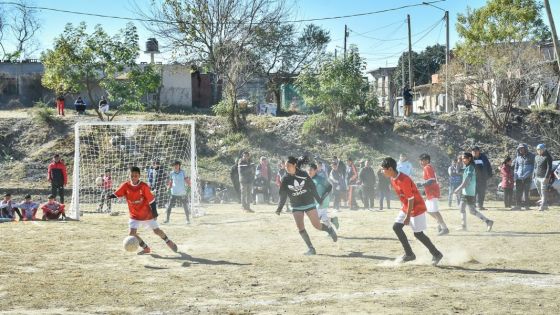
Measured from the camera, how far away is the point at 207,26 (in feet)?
115

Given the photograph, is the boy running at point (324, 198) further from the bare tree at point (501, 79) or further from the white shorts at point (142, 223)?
the bare tree at point (501, 79)

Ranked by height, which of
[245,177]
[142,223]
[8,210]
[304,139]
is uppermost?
[304,139]

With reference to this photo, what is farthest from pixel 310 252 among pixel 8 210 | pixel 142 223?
pixel 8 210

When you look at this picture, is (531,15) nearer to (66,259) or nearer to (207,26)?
(207,26)

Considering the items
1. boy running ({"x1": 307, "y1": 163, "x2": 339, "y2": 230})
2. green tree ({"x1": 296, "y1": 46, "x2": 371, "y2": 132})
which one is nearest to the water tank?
green tree ({"x1": 296, "y1": 46, "x2": 371, "y2": 132})

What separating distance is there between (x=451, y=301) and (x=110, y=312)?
150 inches

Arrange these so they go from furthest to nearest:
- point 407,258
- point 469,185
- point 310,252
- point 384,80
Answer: point 384,80
point 469,185
point 310,252
point 407,258

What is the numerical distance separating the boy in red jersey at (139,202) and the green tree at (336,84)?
2048 centimetres

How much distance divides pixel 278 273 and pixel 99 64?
24.0 m

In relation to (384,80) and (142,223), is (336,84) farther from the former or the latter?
(384,80)

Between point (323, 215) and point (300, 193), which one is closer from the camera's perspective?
point (300, 193)

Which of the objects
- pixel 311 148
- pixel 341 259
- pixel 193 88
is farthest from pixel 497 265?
pixel 193 88

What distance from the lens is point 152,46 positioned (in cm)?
4009

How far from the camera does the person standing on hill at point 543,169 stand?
727 inches
